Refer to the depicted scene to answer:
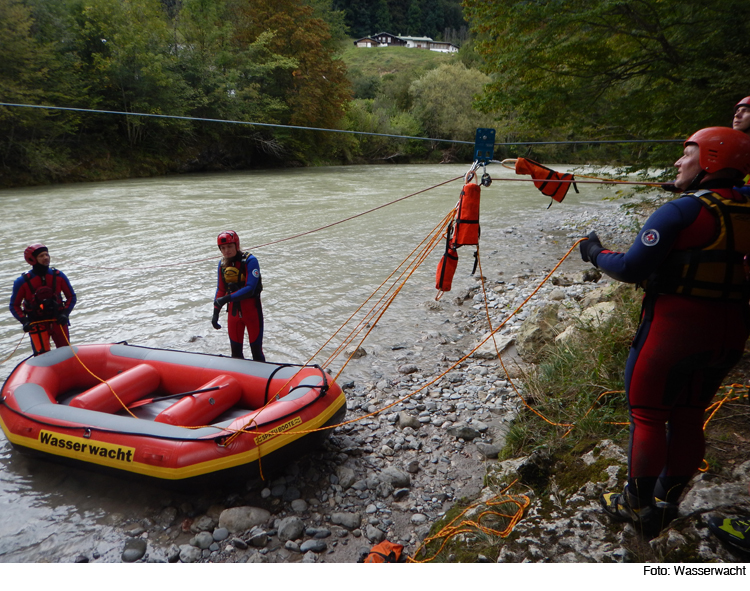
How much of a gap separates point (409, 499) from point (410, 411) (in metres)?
1.11

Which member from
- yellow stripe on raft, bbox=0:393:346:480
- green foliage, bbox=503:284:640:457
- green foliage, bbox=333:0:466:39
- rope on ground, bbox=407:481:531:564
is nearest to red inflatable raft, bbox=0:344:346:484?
yellow stripe on raft, bbox=0:393:346:480

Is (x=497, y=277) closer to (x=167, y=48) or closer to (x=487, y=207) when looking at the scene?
(x=487, y=207)

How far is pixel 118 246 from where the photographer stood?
10.3 meters

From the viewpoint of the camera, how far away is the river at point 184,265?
3.44m

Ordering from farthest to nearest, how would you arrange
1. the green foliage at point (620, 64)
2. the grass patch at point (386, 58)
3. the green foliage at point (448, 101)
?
the grass patch at point (386, 58), the green foliage at point (448, 101), the green foliage at point (620, 64)

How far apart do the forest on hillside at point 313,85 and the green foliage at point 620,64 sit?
0.03 meters

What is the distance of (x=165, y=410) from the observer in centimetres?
374

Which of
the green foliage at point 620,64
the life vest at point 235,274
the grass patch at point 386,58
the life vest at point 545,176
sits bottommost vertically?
the life vest at point 235,274

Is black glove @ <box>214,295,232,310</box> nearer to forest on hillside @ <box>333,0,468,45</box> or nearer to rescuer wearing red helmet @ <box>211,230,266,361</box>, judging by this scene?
rescuer wearing red helmet @ <box>211,230,266,361</box>

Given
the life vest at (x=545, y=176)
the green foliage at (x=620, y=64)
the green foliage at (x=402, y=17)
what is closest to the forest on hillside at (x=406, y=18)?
the green foliage at (x=402, y=17)

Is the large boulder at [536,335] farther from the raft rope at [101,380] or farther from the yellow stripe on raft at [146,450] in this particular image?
the raft rope at [101,380]

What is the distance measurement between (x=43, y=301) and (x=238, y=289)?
1.89 meters

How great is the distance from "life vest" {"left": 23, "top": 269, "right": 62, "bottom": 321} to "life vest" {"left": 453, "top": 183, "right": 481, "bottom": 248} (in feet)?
12.7

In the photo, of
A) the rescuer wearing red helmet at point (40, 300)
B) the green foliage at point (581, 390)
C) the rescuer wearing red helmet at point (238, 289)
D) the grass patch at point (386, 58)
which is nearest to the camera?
the green foliage at point (581, 390)
